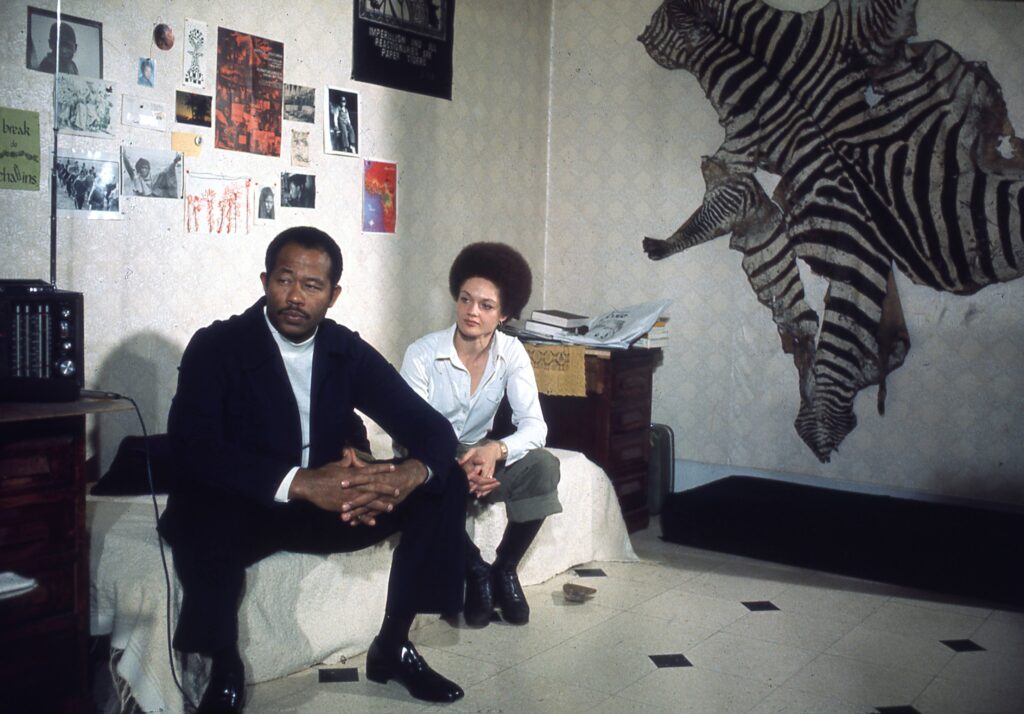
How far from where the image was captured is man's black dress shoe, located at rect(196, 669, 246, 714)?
2.13m

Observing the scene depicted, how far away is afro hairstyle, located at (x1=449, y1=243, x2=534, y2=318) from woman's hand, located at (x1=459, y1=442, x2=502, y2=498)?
50 cm

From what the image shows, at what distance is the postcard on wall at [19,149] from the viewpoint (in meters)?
2.63

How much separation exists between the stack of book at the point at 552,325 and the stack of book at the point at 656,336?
270mm

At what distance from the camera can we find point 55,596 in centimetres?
203

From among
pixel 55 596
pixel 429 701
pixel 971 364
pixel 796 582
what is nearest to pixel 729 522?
pixel 796 582

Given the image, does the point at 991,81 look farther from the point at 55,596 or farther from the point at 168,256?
the point at 55,596

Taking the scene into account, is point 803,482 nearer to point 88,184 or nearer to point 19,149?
point 88,184

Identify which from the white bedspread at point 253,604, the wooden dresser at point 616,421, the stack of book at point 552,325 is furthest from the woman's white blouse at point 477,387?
the stack of book at point 552,325

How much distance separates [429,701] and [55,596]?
857 millimetres

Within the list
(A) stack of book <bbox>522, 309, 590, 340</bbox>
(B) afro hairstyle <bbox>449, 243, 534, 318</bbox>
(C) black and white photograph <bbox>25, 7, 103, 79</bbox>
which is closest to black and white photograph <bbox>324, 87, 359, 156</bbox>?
(B) afro hairstyle <bbox>449, 243, 534, 318</bbox>

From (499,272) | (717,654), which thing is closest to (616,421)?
(499,272)

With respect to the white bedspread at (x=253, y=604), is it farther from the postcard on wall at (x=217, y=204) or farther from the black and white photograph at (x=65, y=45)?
the black and white photograph at (x=65, y=45)

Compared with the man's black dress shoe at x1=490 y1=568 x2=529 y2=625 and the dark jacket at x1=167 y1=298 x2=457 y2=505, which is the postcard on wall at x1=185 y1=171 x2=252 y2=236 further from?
the man's black dress shoe at x1=490 y1=568 x2=529 y2=625

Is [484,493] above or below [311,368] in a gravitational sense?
below
